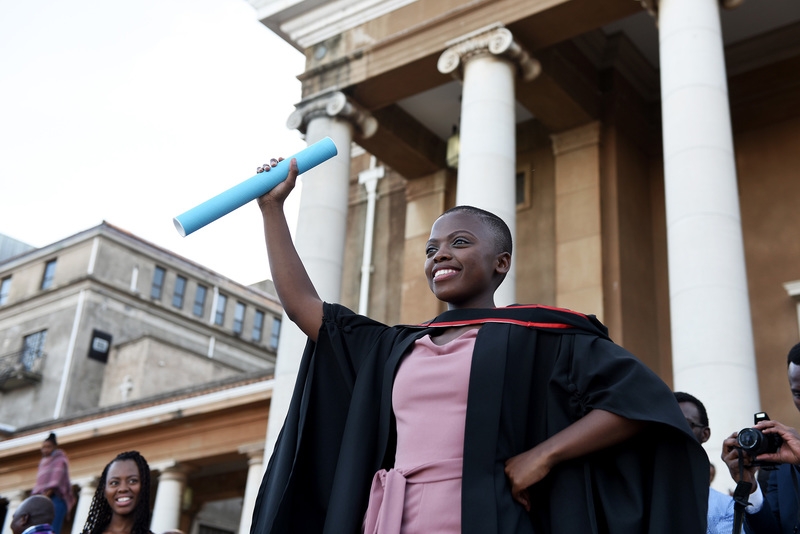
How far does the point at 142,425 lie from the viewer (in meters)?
22.5

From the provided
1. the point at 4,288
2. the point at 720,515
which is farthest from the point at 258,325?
the point at 720,515

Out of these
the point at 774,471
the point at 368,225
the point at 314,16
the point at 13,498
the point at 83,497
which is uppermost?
the point at 314,16

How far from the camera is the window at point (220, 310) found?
157 feet

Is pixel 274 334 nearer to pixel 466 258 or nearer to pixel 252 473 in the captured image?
pixel 252 473

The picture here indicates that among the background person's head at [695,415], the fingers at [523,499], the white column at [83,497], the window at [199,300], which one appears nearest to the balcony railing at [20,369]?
the window at [199,300]

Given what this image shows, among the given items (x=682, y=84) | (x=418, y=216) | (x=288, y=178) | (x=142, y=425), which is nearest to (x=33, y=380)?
(x=142, y=425)

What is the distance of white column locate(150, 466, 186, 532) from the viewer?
2130 centimetres

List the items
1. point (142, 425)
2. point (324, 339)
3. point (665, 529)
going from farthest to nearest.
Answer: point (142, 425) < point (324, 339) < point (665, 529)

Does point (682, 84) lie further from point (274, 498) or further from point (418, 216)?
point (274, 498)

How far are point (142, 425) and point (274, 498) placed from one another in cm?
2053

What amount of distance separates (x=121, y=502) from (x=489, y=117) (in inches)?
379

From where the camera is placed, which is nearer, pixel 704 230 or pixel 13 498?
pixel 704 230

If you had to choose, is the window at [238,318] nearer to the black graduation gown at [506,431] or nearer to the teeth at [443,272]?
the black graduation gown at [506,431]

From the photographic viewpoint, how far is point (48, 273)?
45781 mm
